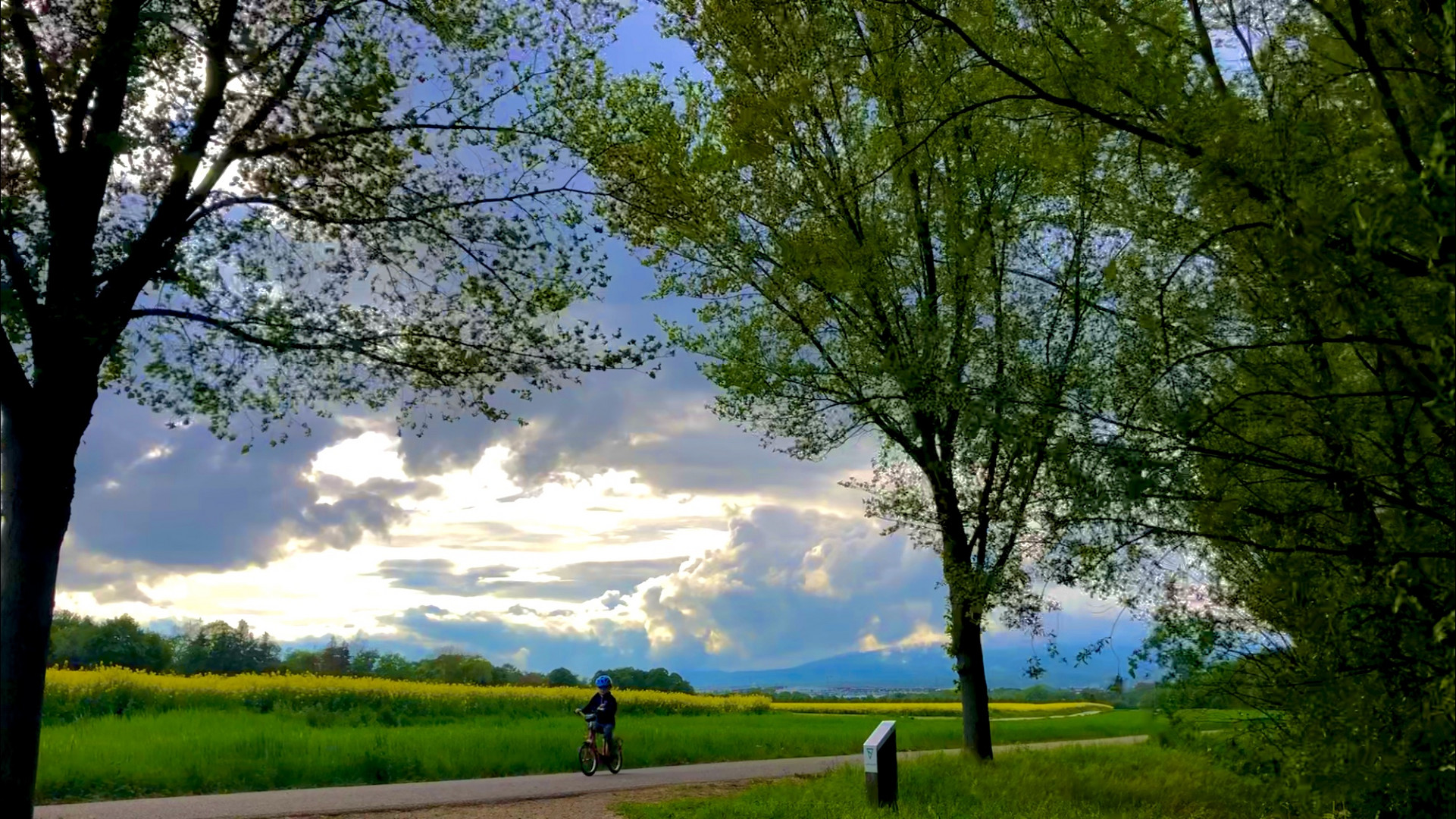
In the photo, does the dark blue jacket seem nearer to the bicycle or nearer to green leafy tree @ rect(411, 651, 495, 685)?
the bicycle

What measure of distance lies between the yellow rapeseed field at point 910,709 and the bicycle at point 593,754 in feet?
78.2

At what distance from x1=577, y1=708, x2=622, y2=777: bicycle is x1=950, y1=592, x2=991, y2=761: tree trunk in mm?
6086

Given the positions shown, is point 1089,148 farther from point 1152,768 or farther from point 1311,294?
point 1152,768

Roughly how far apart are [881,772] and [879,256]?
7.72 metres

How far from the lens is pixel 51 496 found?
30.3 ft

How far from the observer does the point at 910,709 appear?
47750 mm

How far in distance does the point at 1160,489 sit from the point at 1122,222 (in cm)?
400

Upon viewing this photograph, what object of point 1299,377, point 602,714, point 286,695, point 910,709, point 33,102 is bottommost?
point 910,709

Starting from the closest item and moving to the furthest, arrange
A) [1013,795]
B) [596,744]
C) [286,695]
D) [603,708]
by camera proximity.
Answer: [1013,795] → [603,708] → [596,744] → [286,695]

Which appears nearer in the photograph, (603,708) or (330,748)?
(330,748)

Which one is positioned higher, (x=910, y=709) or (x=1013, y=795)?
(x=1013, y=795)

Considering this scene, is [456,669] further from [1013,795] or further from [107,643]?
[1013,795]

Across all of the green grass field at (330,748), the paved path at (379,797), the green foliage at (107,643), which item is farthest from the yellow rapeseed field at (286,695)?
the green foliage at (107,643)

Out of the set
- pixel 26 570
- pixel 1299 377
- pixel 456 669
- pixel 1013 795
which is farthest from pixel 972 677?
pixel 456 669
